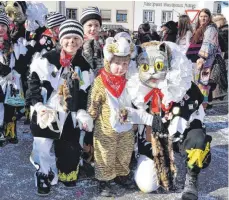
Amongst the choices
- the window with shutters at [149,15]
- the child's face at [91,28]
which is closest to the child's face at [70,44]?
the child's face at [91,28]

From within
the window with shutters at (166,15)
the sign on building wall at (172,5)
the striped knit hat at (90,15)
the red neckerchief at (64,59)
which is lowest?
the red neckerchief at (64,59)

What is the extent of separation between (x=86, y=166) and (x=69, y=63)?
3.28 ft

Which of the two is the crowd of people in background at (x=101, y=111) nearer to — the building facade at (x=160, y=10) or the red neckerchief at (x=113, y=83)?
the red neckerchief at (x=113, y=83)

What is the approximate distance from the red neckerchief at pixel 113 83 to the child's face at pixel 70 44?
0.30m

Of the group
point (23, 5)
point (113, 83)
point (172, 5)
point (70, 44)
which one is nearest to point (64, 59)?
point (70, 44)

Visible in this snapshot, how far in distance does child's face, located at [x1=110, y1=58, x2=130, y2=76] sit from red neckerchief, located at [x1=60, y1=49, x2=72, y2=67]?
36 cm

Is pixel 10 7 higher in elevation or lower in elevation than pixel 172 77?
higher

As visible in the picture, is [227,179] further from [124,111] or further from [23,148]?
[23,148]

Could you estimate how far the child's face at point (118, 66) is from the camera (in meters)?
3.07

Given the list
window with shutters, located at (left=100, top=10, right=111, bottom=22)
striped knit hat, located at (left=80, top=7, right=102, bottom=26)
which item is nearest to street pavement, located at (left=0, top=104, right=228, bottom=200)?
striped knit hat, located at (left=80, top=7, right=102, bottom=26)

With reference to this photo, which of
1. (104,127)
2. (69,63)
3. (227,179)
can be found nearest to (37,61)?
(69,63)

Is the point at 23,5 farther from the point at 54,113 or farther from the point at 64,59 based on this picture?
the point at 54,113

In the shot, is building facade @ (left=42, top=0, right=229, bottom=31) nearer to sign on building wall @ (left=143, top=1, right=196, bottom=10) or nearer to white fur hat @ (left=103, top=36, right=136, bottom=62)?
sign on building wall @ (left=143, top=1, right=196, bottom=10)

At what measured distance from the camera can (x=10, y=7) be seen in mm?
4926
